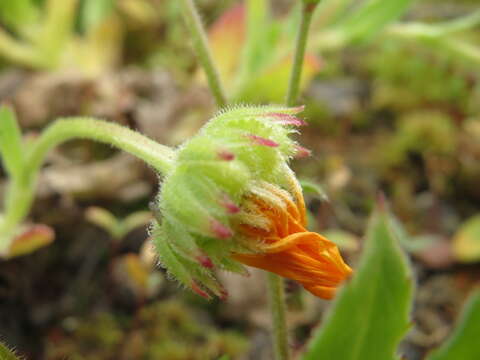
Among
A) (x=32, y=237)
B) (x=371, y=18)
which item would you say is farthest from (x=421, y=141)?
(x=32, y=237)

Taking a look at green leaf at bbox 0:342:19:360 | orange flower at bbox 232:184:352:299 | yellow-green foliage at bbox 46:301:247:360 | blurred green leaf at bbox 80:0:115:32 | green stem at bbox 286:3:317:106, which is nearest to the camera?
green leaf at bbox 0:342:19:360

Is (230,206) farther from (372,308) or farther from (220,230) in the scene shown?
(372,308)

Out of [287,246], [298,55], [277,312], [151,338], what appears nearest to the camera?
[287,246]

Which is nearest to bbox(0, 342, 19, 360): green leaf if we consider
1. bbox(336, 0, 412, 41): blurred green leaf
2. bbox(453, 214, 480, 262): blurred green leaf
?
bbox(336, 0, 412, 41): blurred green leaf

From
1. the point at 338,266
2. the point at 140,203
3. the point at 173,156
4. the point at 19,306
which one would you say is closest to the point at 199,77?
the point at 140,203

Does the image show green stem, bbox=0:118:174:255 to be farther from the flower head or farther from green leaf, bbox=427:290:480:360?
green leaf, bbox=427:290:480:360

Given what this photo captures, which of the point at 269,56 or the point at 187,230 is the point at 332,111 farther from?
the point at 187,230

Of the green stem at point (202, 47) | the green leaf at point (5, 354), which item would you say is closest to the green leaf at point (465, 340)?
the green leaf at point (5, 354)
